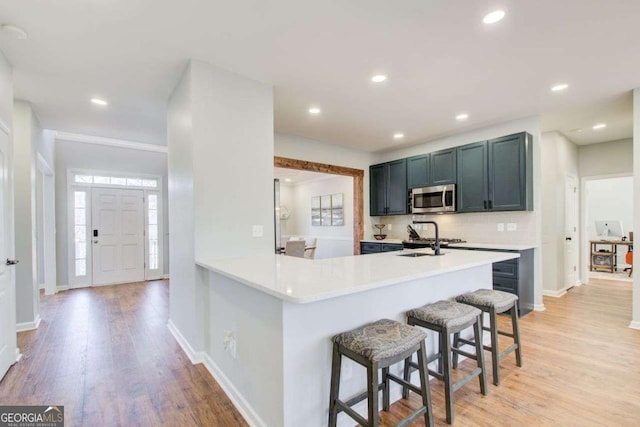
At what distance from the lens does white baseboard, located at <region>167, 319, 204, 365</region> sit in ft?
8.67

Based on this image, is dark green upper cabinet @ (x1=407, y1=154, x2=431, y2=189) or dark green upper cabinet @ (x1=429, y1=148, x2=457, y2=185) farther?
dark green upper cabinet @ (x1=407, y1=154, x2=431, y2=189)

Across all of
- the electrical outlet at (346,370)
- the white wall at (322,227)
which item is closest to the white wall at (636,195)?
the electrical outlet at (346,370)

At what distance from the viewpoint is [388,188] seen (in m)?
5.76

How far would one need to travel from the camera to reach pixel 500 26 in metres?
2.17

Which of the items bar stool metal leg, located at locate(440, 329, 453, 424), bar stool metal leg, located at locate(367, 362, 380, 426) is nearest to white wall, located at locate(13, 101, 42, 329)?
bar stool metal leg, located at locate(367, 362, 380, 426)

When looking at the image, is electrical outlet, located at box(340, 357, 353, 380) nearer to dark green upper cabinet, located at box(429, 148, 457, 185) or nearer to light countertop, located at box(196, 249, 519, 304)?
light countertop, located at box(196, 249, 519, 304)

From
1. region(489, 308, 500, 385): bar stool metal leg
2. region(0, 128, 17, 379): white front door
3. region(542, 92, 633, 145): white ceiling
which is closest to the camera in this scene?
region(489, 308, 500, 385): bar stool metal leg

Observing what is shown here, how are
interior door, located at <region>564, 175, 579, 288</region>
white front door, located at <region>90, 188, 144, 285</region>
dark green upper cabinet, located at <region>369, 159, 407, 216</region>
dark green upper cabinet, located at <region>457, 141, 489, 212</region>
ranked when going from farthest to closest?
white front door, located at <region>90, 188, 144, 285</region>
dark green upper cabinet, located at <region>369, 159, 407, 216</region>
interior door, located at <region>564, 175, 579, 288</region>
dark green upper cabinet, located at <region>457, 141, 489, 212</region>

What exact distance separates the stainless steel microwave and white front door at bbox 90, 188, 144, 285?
5497mm

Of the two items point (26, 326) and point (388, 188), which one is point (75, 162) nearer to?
point (26, 326)

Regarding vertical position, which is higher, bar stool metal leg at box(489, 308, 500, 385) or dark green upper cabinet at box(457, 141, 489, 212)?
dark green upper cabinet at box(457, 141, 489, 212)

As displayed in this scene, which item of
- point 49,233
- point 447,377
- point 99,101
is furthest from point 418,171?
point 49,233

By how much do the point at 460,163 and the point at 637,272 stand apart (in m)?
2.34

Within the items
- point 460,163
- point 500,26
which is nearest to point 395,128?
point 460,163
